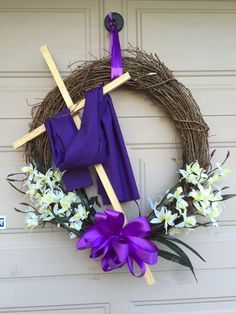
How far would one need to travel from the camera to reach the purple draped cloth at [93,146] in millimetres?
1662

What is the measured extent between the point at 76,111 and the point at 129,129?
25 cm

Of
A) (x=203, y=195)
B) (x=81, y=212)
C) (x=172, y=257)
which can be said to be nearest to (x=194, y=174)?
(x=203, y=195)

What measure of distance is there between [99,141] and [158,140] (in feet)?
1.06

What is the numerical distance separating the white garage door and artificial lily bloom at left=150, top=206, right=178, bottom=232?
18 cm

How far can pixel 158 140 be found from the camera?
74.2 inches

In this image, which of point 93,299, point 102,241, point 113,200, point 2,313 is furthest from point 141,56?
point 2,313

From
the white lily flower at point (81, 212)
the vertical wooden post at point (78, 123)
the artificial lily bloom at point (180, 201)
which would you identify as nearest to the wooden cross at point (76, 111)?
the vertical wooden post at point (78, 123)

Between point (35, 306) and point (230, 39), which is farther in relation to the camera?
point (230, 39)

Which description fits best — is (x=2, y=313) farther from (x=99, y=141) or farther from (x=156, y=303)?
(x=99, y=141)

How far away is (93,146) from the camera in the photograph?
1656 millimetres

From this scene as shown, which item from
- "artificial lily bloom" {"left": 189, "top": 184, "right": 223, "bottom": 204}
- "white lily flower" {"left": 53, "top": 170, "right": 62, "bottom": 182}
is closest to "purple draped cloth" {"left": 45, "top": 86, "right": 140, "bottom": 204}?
"white lily flower" {"left": 53, "top": 170, "right": 62, "bottom": 182}

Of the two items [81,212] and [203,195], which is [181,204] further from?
[81,212]

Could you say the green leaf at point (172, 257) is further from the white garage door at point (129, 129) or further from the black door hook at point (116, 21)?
the black door hook at point (116, 21)

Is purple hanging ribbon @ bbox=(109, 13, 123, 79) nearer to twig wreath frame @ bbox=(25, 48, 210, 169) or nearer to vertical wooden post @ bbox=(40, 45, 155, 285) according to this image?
twig wreath frame @ bbox=(25, 48, 210, 169)
